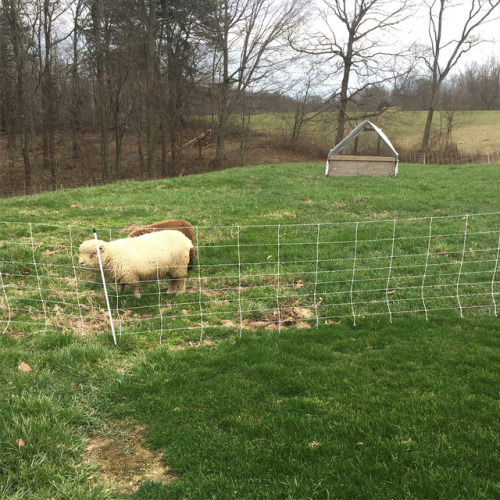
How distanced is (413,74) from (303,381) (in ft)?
99.8

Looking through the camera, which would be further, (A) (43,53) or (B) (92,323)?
(A) (43,53)

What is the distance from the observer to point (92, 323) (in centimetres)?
544

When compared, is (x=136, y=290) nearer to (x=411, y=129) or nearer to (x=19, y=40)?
(x=19, y=40)

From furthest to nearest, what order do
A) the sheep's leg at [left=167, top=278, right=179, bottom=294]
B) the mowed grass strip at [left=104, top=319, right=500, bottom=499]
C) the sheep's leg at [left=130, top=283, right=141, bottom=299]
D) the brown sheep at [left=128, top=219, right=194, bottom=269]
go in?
1. the brown sheep at [left=128, top=219, right=194, bottom=269]
2. the sheep's leg at [left=167, top=278, right=179, bottom=294]
3. the sheep's leg at [left=130, top=283, right=141, bottom=299]
4. the mowed grass strip at [left=104, top=319, right=500, bottom=499]

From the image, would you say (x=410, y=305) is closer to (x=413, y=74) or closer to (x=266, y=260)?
(x=266, y=260)

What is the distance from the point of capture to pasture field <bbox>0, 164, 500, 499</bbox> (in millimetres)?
2906

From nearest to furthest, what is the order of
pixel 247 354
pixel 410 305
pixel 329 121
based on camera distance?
pixel 247 354
pixel 410 305
pixel 329 121

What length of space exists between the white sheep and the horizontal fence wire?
18cm

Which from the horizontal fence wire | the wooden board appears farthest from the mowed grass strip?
the wooden board

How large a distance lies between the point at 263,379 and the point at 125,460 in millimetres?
1544

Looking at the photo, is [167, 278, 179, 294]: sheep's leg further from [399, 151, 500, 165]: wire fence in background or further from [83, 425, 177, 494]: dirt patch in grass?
[399, 151, 500, 165]: wire fence in background

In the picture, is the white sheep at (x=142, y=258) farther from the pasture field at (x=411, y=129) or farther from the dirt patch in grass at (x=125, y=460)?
the pasture field at (x=411, y=129)

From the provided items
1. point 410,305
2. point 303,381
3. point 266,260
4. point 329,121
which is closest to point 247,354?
point 303,381

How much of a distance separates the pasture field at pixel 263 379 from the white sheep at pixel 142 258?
14.9 inches
